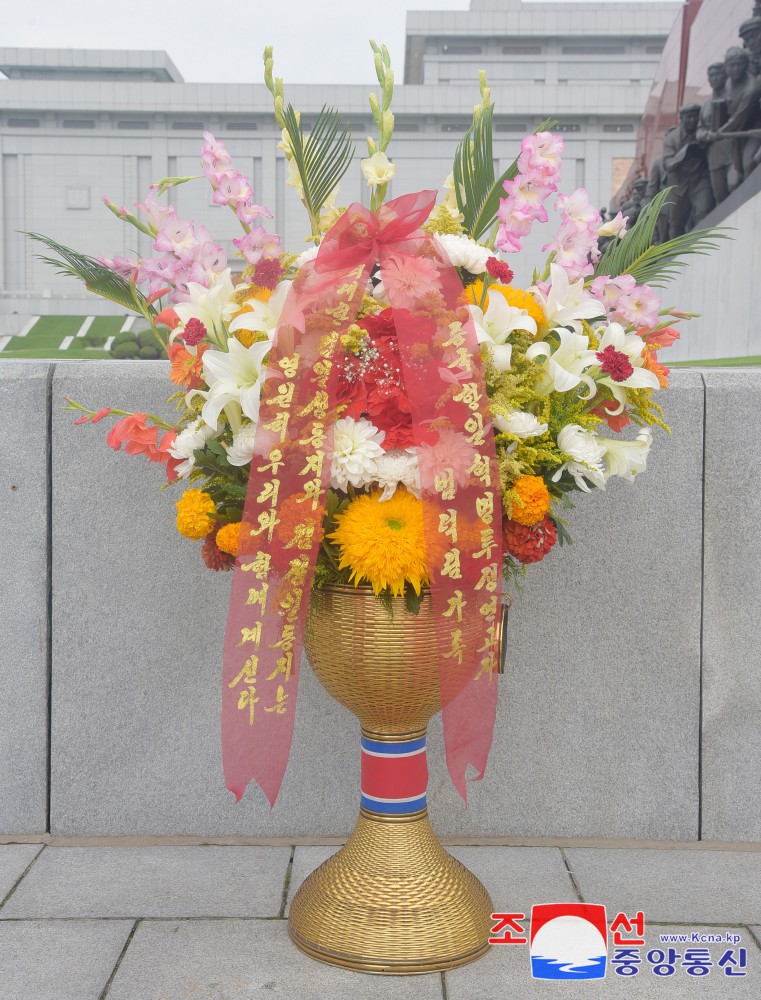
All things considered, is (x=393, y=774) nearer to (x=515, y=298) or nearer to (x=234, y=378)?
(x=234, y=378)

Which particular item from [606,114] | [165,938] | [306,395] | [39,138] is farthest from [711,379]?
[39,138]

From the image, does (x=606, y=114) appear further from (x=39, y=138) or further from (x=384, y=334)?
(x=384, y=334)

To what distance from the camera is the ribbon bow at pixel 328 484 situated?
1.98m

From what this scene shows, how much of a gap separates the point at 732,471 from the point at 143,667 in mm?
1789

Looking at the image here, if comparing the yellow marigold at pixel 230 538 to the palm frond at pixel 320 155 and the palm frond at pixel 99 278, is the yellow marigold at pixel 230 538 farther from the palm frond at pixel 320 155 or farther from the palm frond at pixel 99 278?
the palm frond at pixel 320 155

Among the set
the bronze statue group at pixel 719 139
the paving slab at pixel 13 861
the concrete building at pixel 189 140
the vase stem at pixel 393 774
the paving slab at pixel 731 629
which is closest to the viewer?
the vase stem at pixel 393 774

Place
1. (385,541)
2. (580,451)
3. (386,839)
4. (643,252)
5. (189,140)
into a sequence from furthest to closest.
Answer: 1. (189,140)
2. (643,252)
3. (386,839)
4. (580,451)
5. (385,541)

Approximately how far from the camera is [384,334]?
82.2 inches

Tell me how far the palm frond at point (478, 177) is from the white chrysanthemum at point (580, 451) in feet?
2.06

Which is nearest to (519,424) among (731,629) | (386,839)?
(386,839)

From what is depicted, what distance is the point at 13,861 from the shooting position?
2816 mm

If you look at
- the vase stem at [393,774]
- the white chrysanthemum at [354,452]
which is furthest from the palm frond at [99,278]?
the vase stem at [393,774]

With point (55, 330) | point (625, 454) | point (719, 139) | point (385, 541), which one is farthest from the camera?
point (55, 330)

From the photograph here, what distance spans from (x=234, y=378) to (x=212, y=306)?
0.64 feet
